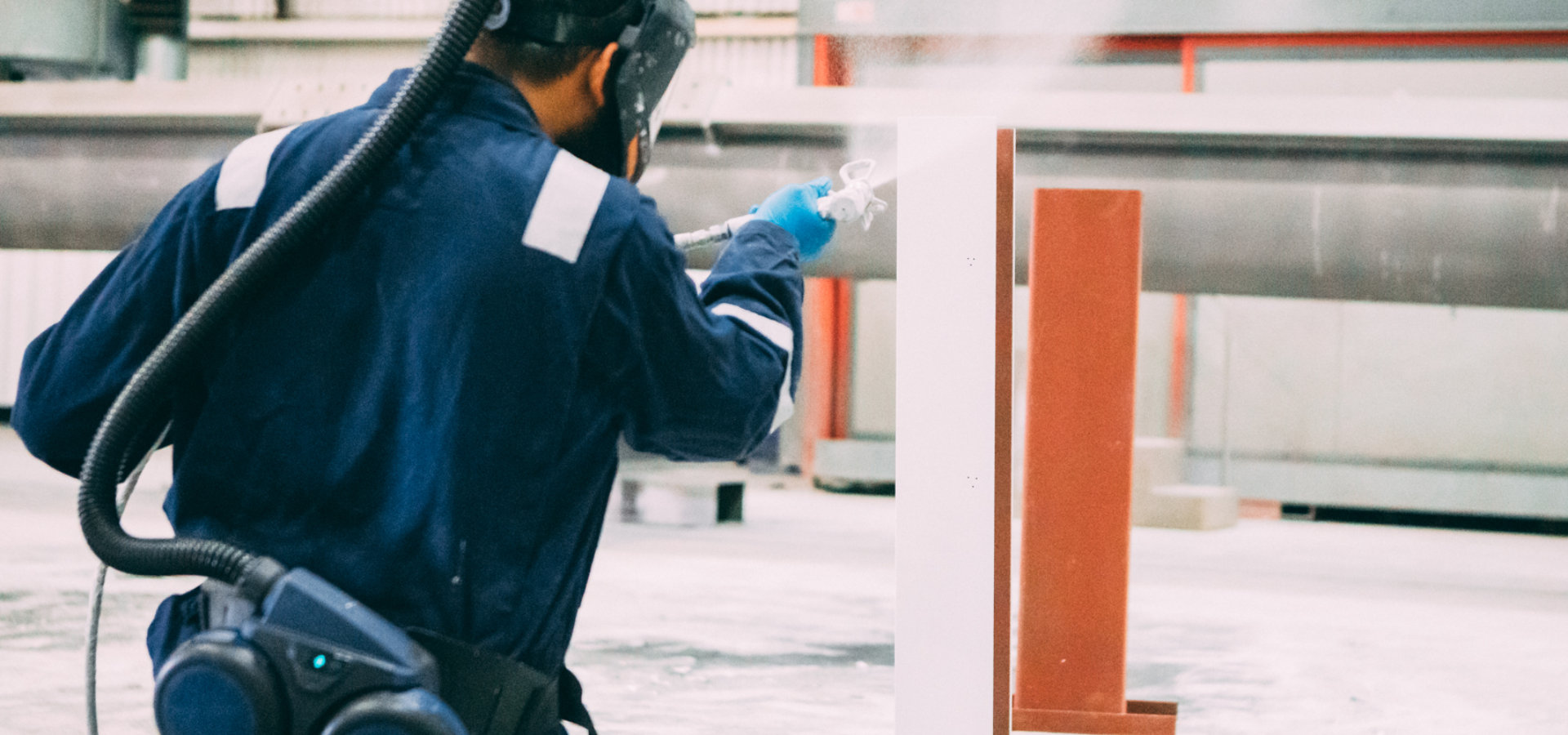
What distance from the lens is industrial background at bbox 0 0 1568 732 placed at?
3.40 m

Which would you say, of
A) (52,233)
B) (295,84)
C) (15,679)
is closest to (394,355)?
(15,679)

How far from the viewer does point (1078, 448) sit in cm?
248

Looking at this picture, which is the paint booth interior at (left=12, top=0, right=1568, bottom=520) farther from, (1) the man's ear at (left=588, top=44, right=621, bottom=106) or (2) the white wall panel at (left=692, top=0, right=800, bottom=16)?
(1) the man's ear at (left=588, top=44, right=621, bottom=106)

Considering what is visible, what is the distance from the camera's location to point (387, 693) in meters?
0.86

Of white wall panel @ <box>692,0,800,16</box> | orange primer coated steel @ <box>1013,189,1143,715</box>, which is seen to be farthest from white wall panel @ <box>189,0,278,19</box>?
orange primer coated steel @ <box>1013,189,1143,715</box>

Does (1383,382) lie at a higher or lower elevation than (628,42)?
lower

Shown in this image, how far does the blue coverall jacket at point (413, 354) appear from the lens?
2.99 ft

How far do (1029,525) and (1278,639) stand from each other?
1.14 meters

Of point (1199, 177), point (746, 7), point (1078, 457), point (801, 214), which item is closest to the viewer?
point (801, 214)

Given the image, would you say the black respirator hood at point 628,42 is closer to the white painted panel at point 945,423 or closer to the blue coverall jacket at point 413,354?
the blue coverall jacket at point 413,354

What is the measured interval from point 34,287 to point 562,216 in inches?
359

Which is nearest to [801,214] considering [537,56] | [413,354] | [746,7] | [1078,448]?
[537,56]

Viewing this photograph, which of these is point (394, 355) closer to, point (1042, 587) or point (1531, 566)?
point (1042, 587)

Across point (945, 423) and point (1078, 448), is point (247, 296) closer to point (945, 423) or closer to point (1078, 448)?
point (945, 423)
